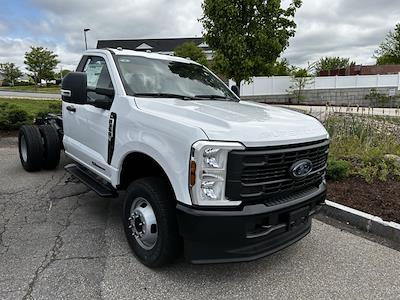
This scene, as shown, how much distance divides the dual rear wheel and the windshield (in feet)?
8.12

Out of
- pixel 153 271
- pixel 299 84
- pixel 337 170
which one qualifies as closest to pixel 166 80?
pixel 153 271

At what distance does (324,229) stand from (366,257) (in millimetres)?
688

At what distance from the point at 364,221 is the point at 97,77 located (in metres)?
3.58

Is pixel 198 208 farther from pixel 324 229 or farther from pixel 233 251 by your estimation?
pixel 324 229

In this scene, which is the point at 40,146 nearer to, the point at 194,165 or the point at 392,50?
the point at 194,165

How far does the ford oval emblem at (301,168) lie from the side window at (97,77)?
201cm

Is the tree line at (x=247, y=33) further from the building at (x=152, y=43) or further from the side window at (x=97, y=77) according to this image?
the building at (x=152, y=43)

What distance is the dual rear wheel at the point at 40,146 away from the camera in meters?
5.87

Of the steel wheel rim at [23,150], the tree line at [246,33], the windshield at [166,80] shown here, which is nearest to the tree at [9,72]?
the tree line at [246,33]

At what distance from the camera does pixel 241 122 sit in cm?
288

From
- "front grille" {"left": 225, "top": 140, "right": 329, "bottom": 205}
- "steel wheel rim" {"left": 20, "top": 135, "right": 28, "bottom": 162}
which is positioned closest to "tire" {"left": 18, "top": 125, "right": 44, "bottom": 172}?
"steel wheel rim" {"left": 20, "top": 135, "right": 28, "bottom": 162}

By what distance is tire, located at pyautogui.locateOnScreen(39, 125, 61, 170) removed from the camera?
235 inches

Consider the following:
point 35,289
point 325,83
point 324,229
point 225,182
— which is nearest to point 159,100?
point 225,182

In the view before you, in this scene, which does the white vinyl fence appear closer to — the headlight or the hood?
the hood
